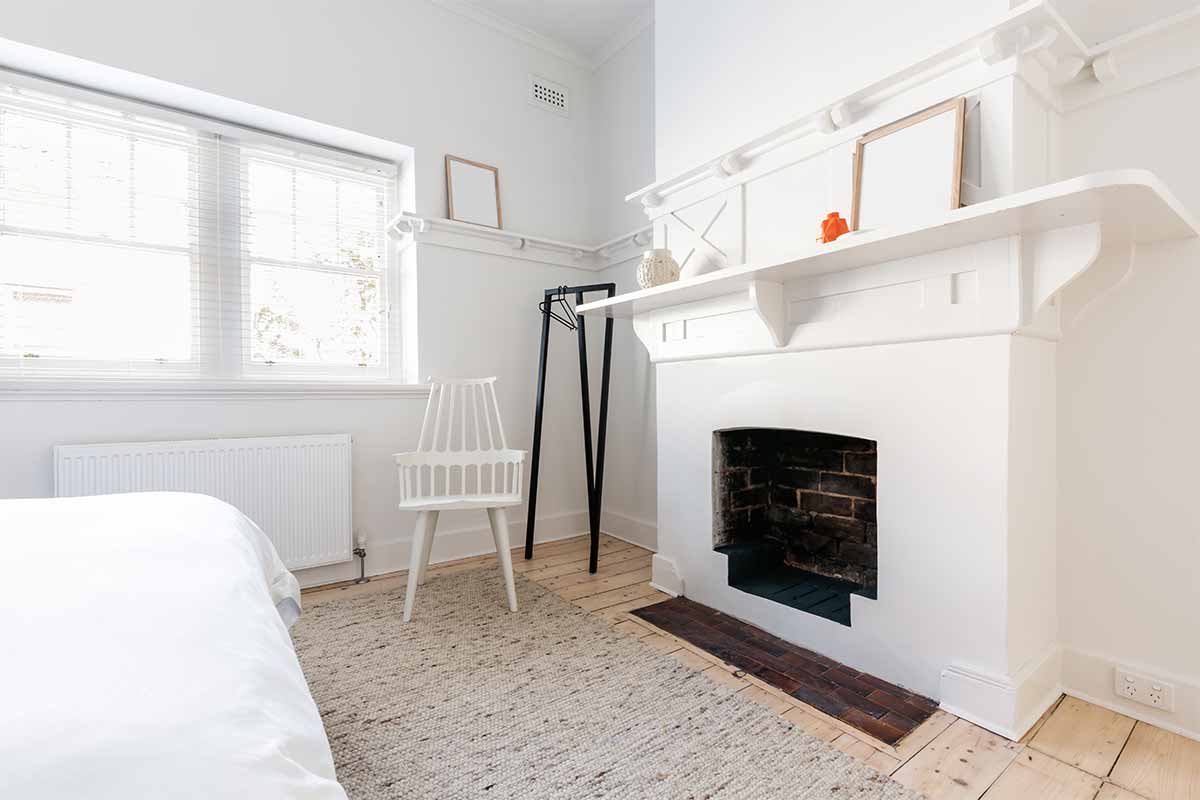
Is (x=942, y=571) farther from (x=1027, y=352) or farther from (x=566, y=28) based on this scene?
(x=566, y=28)

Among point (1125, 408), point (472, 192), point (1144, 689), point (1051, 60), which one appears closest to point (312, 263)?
point (472, 192)

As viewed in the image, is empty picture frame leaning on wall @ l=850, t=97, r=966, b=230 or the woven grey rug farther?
empty picture frame leaning on wall @ l=850, t=97, r=966, b=230

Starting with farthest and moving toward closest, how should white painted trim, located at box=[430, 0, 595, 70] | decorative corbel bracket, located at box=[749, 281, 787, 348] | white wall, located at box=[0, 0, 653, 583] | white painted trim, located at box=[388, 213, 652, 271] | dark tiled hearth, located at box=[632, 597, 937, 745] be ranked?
white painted trim, located at box=[430, 0, 595, 70] → white painted trim, located at box=[388, 213, 652, 271] → white wall, located at box=[0, 0, 653, 583] → decorative corbel bracket, located at box=[749, 281, 787, 348] → dark tiled hearth, located at box=[632, 597, 937, 745]

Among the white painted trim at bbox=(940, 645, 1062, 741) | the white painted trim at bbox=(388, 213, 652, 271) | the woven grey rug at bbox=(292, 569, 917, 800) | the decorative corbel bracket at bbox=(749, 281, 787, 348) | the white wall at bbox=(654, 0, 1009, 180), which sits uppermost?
the white wall at bbox=(654, 0, 1009, 180)

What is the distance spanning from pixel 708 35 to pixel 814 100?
683 mm

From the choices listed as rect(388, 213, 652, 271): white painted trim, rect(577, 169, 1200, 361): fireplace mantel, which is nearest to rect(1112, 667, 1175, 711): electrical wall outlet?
rect(577, 169, 1200, 361): fireplace mantel

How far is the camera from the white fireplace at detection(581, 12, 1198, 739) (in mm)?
1450

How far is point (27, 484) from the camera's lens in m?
2.19

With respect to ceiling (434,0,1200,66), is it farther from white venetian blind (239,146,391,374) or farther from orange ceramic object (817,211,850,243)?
orange ceramic object (817,211,850,243)

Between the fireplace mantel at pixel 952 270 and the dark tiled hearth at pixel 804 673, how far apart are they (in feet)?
3.43

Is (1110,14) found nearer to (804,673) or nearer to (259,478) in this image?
(804,673)

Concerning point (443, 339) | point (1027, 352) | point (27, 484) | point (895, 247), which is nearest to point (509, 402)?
point (443, 339)

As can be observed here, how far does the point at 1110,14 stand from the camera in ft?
5.06

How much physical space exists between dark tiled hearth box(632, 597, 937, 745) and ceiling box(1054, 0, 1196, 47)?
192 cm
